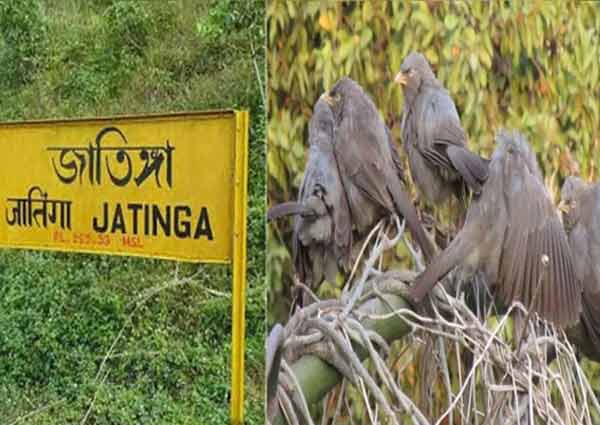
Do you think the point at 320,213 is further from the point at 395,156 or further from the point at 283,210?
the point at 395,156

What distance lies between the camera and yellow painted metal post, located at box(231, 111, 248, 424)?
2.68m

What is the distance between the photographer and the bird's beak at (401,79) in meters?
2.39

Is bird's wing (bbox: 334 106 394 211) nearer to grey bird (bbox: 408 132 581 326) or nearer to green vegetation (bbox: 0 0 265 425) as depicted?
grey bird (bbox: 408 132 581 326)

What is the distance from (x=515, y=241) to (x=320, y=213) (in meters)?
0.53

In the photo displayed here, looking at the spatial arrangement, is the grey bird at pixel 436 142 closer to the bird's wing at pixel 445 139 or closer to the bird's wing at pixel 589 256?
the bird's wing at pixel 445 139

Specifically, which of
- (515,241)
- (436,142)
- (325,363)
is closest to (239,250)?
(325,363)

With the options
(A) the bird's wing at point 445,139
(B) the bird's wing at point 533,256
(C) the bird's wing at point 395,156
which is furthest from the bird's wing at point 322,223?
(B) the bird's wing at point 533,256

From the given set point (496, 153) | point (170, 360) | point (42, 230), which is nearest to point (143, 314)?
point (170, 360)

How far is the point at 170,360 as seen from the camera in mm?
3775

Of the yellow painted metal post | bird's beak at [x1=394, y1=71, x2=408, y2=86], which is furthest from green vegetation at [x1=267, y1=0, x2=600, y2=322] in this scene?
the yellow painted metal post

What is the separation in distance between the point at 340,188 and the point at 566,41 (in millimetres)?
729

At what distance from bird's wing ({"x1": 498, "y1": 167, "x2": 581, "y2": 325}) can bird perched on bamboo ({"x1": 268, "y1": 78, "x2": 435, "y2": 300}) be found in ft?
0.73

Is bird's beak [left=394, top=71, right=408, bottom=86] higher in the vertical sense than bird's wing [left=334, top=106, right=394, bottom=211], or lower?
higher

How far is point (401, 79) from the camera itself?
7.86ft
